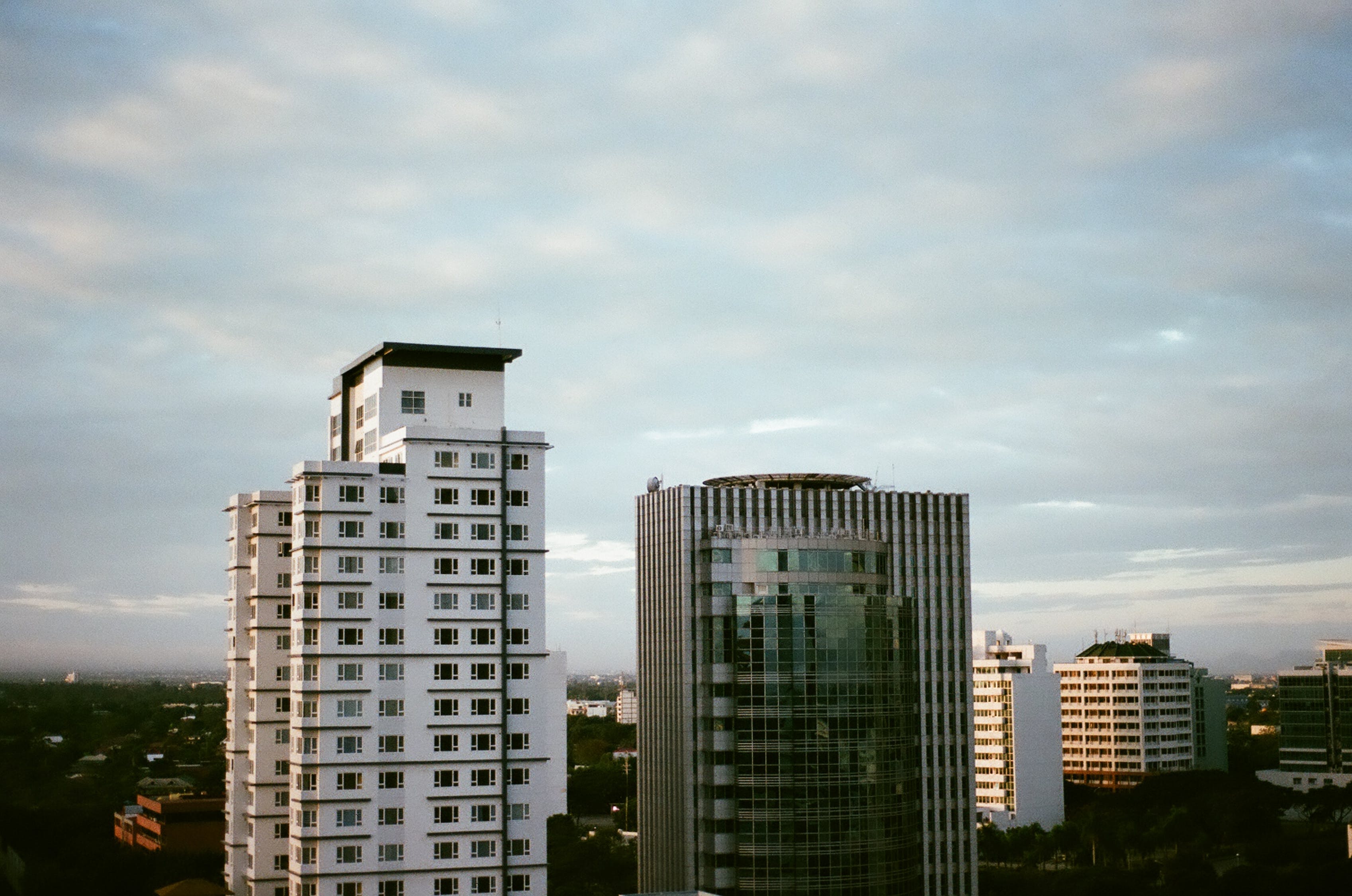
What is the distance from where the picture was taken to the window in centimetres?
10675

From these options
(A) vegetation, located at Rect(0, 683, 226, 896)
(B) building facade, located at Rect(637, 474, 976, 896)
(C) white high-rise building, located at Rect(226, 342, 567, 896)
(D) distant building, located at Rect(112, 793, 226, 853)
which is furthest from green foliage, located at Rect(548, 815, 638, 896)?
(D) distant building, located at Rect(112, 793, 226, 853)

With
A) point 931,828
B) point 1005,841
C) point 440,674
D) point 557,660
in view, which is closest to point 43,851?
point 557,660

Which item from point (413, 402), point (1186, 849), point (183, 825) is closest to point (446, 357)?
point (413, 402)

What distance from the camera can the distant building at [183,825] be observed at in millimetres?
152375

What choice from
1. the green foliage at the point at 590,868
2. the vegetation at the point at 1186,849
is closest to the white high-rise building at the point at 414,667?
the green foliage at the point at 590,868

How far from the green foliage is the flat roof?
54.4 m

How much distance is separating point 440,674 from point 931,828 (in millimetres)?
56853

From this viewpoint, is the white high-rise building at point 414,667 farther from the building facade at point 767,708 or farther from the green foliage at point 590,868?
the green foliage at point 590,868

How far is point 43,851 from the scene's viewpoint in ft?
447

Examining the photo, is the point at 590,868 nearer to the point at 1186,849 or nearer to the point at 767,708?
the point at 767,708

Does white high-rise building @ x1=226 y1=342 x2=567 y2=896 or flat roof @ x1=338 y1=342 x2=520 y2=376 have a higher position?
flat roof @ x1=338 y1=342 x2=520 y2=376

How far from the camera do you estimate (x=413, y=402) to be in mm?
107000

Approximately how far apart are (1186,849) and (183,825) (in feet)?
388

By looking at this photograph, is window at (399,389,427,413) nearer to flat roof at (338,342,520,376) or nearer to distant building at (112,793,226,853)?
flat roof at (338,342,520,376)
